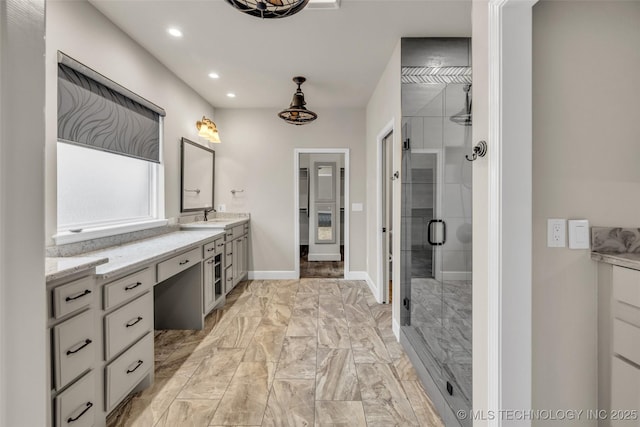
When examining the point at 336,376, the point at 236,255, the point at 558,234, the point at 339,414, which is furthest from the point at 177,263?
the point at 558,234

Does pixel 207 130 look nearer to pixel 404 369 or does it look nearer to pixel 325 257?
pixel 404 369

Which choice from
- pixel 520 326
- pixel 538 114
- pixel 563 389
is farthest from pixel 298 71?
pixel 563 389

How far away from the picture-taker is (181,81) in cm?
361

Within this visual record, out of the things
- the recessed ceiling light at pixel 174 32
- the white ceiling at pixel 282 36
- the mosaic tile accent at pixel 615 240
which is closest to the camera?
the mosaic tile accent at pixel 615 240

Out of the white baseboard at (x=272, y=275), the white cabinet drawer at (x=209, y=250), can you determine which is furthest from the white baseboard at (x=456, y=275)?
the white baseboard at (x=272, y=275)

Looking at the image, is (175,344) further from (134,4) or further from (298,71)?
(298,71)

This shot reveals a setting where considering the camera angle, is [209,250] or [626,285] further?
[209,250]

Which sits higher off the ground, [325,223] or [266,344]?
[325,223]

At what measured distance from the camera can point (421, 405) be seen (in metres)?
1.85

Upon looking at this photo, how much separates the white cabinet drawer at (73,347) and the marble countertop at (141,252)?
0.78 ft

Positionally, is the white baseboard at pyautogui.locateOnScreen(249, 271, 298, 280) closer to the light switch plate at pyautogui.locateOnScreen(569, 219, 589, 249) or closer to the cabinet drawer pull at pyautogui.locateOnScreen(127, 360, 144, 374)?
the cabinet drawer pull at pyautogui.locateOnScreen(127, 360, 144, 374)

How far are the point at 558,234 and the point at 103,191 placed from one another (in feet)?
10.1

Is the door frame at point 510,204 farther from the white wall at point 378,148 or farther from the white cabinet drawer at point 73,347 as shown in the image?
the white cabinet drawer at point 73,347

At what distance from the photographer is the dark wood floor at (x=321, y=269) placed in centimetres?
504
